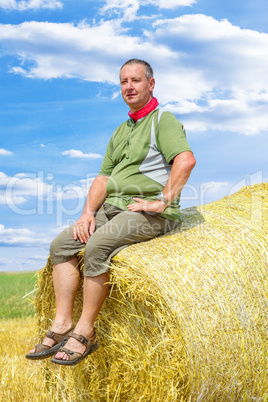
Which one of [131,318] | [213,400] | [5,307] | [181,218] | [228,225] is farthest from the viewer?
[5,307]

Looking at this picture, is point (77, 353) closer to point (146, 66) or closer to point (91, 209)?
point (91, 209)

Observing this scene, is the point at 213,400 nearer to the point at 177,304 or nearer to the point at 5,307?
the point at 177,304

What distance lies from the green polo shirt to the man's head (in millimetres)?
158

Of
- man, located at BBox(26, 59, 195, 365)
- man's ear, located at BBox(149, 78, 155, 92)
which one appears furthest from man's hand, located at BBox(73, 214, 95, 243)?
man's ear, located at BBox(149, 78, 155, 92)

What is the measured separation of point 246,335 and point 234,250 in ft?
2.12

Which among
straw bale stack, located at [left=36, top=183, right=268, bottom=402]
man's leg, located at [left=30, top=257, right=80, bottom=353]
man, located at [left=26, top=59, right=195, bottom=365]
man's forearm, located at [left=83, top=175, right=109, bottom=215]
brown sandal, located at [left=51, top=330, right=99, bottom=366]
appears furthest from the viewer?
man's forearm, located at [left=83, top=175, right=109, bottom=215]

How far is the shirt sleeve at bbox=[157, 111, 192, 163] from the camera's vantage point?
3762mm

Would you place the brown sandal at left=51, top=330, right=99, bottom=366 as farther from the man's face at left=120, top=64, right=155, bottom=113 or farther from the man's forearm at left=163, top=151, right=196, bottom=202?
the man's face at left=120, top=64, right=155, bottom=113

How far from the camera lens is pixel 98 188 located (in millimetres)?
4430

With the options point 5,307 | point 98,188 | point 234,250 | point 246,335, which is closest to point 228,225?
point 234,250

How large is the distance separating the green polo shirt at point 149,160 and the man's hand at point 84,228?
0.23m

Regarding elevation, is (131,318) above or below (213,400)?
above

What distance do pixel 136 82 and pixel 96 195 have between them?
42.2 inches

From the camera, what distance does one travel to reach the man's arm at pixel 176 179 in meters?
3.71
